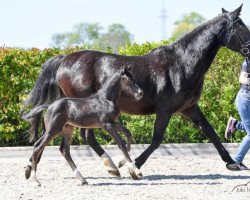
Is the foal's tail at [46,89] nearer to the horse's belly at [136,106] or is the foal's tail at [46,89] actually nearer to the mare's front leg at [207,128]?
the horse's belly at [136,106]

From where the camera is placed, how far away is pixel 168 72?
9602 millimetres

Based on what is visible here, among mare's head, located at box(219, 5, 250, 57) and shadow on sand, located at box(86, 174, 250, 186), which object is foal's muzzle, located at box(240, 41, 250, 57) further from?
shadow on sand, located at box(86, 174, 250, 186)

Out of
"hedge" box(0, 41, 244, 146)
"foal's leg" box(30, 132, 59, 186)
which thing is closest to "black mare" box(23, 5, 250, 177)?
"foal's leg" box(30, 132, 59, 186)

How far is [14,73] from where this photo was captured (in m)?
13.0

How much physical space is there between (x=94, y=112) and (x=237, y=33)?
236cm

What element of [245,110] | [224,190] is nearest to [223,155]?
[245,110]

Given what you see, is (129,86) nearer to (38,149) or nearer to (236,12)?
(38,149)

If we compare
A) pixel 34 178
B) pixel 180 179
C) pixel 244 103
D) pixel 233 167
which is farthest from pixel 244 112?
pixel 34 178

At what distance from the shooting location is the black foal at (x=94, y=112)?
8.68 m

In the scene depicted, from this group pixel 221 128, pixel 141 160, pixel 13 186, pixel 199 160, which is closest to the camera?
pixel 13 186

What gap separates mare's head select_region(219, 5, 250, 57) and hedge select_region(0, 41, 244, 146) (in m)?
3.31

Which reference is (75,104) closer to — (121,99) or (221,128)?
(121,99)

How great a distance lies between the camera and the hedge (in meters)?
12.9

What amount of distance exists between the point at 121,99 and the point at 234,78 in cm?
405
